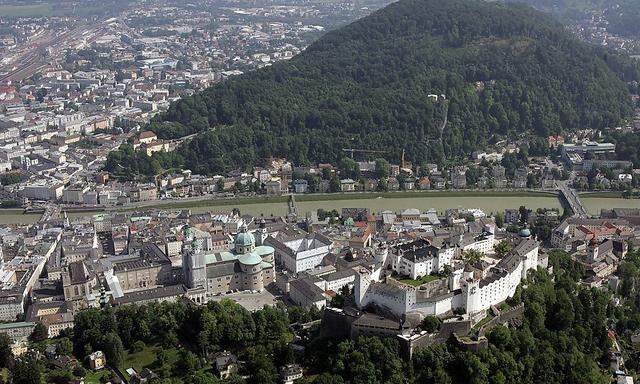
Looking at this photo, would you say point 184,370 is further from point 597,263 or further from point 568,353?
point 597,263

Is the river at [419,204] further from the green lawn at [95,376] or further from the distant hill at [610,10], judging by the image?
the distant hill at [610,10]

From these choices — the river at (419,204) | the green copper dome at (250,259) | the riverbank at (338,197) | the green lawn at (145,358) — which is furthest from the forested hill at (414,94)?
the green lawn at (145,358)

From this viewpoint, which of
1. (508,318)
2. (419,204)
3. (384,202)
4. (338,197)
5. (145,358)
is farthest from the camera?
(338,197)

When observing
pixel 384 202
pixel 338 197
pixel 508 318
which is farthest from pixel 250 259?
pixel 384 202

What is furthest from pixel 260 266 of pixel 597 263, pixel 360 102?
pixel 360 102

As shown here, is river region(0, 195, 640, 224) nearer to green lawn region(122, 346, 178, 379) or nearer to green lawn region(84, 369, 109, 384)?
green lawn region(122, 346, 178, 379)

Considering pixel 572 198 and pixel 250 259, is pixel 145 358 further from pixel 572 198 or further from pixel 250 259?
pixel 572 198
